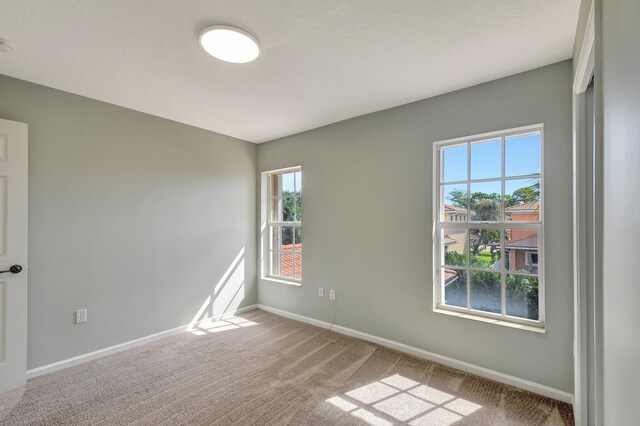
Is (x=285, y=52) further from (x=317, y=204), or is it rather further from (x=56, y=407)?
(x=56, y=407)

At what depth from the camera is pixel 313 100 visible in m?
2.86

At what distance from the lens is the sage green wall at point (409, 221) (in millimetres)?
2172

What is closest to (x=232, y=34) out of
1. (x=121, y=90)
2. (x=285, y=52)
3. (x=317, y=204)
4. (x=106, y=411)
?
(x=285, y=52)

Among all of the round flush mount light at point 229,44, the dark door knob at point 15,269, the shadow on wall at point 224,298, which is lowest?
the shadow on wall at point 224,298

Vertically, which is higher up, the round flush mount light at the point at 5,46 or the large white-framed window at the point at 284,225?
the round flush mount light at the point at 5,46

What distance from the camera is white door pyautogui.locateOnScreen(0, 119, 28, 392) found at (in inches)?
89.4

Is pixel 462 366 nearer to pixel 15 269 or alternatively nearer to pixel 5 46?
pixel 15 269

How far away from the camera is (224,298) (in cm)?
394

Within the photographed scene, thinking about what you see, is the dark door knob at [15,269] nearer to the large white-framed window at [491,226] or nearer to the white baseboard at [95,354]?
the white baseboard at [95,354]

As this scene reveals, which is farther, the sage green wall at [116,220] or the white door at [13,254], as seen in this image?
the sage green wall at [116,220]

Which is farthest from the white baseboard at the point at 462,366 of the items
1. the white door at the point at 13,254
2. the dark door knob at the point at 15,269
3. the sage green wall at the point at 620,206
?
the dark door knob at the point at 15,269

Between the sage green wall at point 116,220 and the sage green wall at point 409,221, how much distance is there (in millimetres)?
954

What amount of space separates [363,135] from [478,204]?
1371mm

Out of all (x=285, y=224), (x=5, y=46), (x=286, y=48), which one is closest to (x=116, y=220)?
(x=5, y=46)
